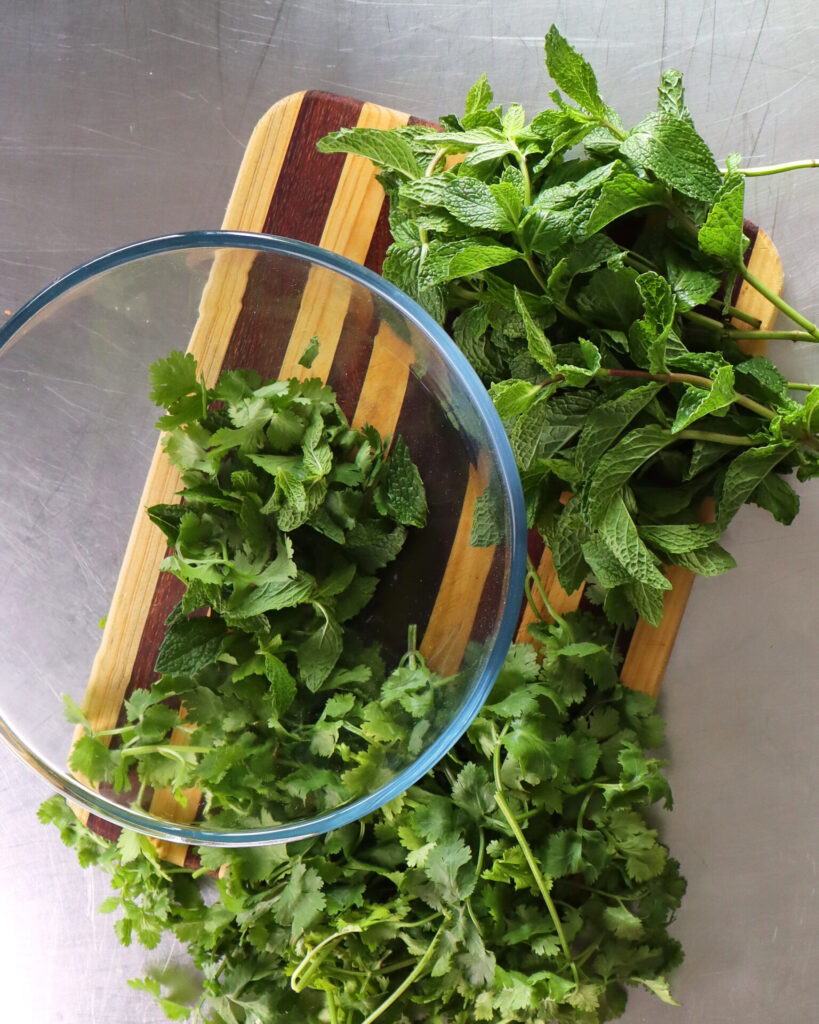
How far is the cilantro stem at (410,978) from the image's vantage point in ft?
2.87

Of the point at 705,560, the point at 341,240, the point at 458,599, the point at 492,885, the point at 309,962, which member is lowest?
the point at 309,962

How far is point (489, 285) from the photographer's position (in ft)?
2.66

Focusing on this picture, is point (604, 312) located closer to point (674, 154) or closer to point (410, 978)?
point (674, 154)

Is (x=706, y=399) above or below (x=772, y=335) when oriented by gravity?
below

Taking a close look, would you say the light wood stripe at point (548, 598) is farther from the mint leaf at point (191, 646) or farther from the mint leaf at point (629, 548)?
the mint leaf at point (191, 646)

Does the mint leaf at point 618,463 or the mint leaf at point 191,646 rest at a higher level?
the mint leaf at point 618,463

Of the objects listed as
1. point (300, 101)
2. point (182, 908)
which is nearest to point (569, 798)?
point (182, 908)

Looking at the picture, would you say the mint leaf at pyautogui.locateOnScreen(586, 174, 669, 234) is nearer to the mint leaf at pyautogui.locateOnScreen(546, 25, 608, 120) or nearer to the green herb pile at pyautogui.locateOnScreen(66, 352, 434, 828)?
the mint leaf at pyautogui.locateOnScreen(546, 25, 608, 120)

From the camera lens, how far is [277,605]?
0.83 metres

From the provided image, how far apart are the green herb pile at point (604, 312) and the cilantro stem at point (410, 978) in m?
0.38

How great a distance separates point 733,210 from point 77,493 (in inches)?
28.6

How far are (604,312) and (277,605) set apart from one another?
412 millimetres

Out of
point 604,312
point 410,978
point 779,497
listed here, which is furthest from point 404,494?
point 410,978

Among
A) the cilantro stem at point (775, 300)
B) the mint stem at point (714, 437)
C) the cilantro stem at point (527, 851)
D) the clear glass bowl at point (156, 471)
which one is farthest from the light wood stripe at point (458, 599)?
the cilantro stem at point (775, 300)
